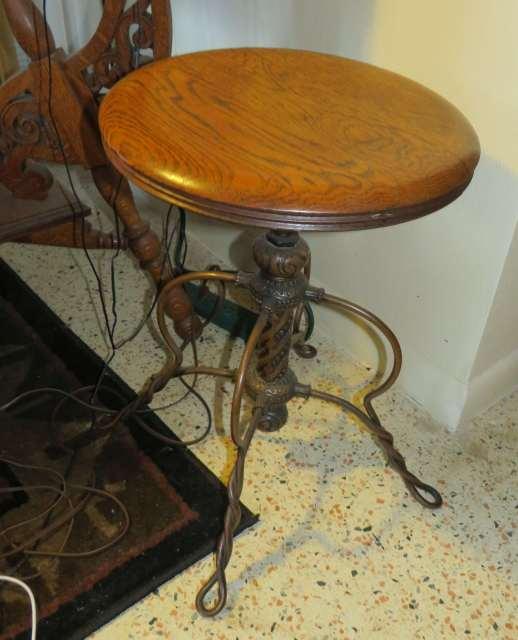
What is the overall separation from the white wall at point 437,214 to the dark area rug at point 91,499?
1.49ft

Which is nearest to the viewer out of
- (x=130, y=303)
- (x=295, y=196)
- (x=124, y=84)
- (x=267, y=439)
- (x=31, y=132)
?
(x=295, y=196)

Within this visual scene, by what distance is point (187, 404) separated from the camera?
1274mm

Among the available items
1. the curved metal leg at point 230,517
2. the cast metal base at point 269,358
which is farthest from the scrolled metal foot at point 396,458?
the curved metal leg at point 230,517

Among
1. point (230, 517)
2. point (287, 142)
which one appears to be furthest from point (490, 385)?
point (287, 142)

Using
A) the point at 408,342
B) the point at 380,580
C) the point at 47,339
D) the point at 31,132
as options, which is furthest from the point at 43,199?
the point at 380,580

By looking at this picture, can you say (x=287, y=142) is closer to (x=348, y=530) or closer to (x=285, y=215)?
(x=285, y=215)

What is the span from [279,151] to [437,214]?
19.0 inches

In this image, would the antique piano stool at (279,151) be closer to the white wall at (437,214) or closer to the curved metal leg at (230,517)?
the curved metal leg at (230,517)

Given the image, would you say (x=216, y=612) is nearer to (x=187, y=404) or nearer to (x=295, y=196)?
(x=187, y=404)

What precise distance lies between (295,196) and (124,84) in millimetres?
333

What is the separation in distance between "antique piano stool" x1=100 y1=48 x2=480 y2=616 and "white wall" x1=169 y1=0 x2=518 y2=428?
0.12 meters

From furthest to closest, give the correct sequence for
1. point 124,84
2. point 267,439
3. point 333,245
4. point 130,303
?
point 130,303 < point 333,245 < point 267,439 < point 124,84

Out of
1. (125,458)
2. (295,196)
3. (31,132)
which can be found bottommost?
(125,458)

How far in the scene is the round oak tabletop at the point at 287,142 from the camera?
2.13ft
